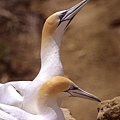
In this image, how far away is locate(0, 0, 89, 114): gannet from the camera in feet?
9.13

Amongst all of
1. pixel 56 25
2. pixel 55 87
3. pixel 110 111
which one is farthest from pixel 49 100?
pixel 56 25

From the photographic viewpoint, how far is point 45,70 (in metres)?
2.82

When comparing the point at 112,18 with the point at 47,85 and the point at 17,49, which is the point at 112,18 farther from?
the point at 47,85

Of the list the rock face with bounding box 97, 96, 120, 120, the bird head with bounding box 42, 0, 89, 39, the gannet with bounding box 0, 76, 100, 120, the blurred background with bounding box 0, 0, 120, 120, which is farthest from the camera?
the blurred background with bounding box 0, 0, 120, 120

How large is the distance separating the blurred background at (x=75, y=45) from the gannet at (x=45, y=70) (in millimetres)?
1378

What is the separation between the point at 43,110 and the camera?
262cm

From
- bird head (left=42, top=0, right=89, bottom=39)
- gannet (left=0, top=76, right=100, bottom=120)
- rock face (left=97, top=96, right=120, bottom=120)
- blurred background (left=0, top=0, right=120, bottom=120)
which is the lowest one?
blurred background (left=0, top=0, right=120, bottom=120)

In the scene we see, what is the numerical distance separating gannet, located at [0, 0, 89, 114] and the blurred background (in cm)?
138

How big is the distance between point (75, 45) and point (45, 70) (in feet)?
7.70

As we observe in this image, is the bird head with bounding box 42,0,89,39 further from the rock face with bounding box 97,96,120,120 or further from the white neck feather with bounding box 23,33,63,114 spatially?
the rock face with bounding box 97,96,120,120

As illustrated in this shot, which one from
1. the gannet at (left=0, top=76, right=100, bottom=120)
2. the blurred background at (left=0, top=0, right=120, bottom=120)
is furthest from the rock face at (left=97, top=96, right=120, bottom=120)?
the blurred background at (left=0, top=0, right=120, bottom=120)

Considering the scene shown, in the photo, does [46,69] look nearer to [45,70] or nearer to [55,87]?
[45,70]

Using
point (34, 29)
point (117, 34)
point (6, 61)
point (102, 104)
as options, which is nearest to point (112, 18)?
point (117, 34)

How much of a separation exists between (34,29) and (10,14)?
28 centimetres
